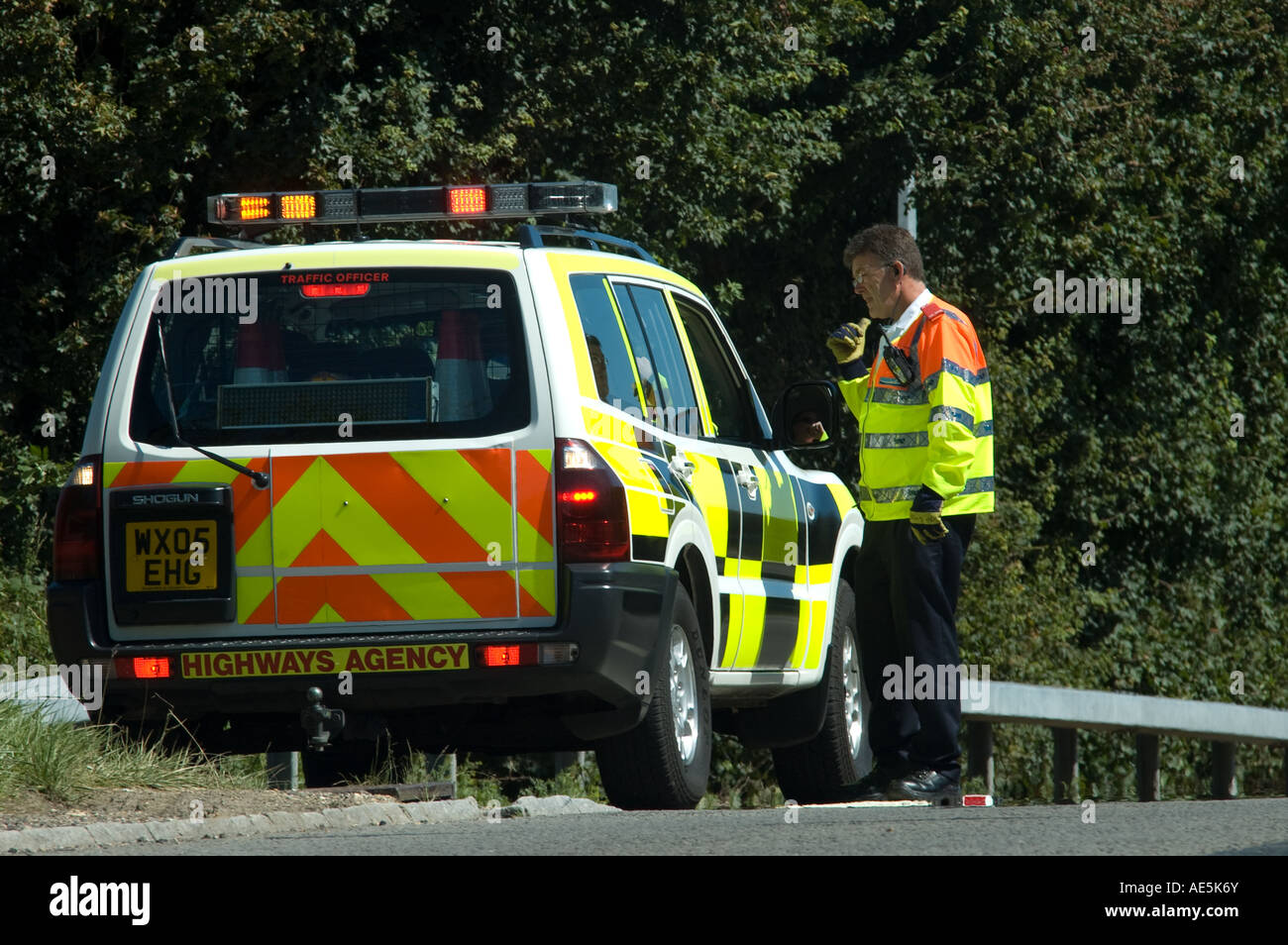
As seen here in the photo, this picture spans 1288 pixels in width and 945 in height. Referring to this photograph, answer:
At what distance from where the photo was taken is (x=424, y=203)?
26.8 ft

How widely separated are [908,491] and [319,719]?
7.88 feet

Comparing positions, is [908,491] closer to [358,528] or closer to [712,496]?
[712,496]

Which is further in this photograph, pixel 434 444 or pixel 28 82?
pixel 28 82

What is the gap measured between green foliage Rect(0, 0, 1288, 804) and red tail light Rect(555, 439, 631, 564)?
27.8ft

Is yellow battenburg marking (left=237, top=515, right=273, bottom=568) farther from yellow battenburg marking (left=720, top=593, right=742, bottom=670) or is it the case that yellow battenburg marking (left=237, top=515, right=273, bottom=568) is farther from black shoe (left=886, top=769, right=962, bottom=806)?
black shoe (left=886, top=769, right=962, bottom=806)

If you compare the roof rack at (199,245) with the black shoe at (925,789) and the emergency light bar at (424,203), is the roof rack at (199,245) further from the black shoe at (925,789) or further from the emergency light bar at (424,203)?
the black shoe at (925,789)

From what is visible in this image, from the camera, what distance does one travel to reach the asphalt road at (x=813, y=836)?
608 centimetres

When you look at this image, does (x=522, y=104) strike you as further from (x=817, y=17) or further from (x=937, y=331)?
(x=937, y=331)

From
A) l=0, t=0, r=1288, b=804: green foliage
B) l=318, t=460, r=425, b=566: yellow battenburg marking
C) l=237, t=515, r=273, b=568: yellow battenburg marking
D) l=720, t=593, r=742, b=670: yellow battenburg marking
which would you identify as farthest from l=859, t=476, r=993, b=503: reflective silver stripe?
l=0, t=0, r=1288, b=804: green foliage

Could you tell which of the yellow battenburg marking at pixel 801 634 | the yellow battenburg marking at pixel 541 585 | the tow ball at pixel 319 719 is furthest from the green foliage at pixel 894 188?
the yellow battenburg marking at pixel 541 585

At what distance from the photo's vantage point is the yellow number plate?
736cm
